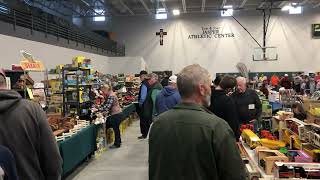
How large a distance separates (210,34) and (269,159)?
1908 centimetres

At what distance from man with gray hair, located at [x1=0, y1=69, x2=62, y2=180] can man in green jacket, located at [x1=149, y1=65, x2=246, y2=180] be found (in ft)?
2.68

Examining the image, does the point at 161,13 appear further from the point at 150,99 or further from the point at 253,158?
the point at 253,158

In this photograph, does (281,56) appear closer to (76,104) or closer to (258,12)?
(258,12)

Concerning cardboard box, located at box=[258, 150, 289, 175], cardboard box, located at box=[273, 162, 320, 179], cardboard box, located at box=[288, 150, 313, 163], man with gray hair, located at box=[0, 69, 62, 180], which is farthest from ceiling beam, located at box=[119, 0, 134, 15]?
man with gray hair, located at box=[0, 69, 62, 180]

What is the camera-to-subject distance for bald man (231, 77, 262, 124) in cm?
560

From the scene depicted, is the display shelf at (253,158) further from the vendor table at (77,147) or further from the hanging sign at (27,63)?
the hanging sign at (27,63)

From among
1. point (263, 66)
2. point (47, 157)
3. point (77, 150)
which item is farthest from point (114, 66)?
point (47, 157)

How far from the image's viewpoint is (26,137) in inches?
93.7

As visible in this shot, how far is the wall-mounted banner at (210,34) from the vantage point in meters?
21.7

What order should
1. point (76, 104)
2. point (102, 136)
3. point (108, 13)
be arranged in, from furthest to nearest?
point (108, 13), point (102, 136), point (76, 104)

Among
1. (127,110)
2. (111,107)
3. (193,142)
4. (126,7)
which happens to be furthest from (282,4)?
(193,142)

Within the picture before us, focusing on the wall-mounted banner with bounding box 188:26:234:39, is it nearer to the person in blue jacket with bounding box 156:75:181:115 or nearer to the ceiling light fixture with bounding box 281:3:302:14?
the ceiling light fixture with bounding box 281:3:302:14

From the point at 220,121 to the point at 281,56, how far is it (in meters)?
20.7

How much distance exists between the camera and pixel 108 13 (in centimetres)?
2128
